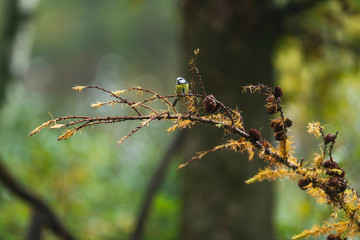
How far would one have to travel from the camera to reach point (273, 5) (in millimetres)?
2908

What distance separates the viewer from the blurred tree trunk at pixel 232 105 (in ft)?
9.00

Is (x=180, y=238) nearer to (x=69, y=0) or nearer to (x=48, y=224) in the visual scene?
(x=48, y=224)

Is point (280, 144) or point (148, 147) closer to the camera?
point (280, 144)

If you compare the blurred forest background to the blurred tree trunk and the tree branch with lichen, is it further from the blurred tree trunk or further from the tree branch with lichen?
the tree branch with lichen

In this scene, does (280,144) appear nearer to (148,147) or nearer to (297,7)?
(297,7)

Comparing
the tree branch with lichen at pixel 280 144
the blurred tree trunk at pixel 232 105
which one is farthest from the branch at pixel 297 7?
the tree branch with lichen at pixel 280 144

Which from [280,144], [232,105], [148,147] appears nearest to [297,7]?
[232,105]

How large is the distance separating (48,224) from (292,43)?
2331mm

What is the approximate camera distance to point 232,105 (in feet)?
8.97

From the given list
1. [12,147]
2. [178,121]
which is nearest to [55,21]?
[12,147]


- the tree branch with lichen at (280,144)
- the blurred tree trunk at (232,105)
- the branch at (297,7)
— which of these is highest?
the branch at (297,7)

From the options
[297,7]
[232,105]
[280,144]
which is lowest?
[280,144]

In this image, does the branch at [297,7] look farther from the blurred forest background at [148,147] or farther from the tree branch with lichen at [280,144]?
the tree branch with lichen at [280,144]

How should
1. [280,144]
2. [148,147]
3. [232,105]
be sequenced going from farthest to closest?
[148,147]
[232,105]
[280,144]
